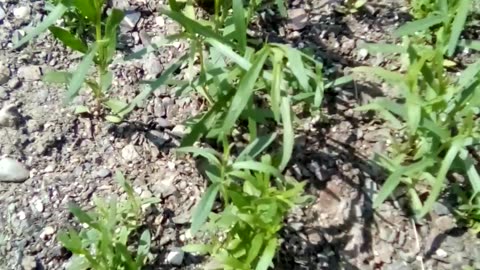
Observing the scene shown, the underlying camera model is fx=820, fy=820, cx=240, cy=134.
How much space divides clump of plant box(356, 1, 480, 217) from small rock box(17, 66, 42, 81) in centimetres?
84

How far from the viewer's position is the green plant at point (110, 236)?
71.2 inches

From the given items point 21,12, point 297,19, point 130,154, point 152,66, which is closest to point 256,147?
point 130,154

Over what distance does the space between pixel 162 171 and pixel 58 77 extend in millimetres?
346

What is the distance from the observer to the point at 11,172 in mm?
2018

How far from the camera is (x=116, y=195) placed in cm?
202

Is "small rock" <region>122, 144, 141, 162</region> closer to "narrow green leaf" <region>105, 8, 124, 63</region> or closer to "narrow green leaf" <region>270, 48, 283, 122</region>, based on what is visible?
"narrow green leaf" <region>105, 8, 124, 63</region>

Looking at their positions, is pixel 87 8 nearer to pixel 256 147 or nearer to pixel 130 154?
pixel 130 154

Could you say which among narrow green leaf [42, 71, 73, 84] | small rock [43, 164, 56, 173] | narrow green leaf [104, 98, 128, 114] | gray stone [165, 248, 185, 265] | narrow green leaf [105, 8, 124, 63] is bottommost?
gray stone [165, 248, 185, 265]

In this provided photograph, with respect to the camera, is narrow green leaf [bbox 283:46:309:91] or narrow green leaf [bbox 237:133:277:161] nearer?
narrow green leaf [bbox 283:46:309:91]

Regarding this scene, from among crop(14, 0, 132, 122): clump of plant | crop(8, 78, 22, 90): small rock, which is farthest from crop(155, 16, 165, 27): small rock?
crop(8, 78, 22, 90): small rock

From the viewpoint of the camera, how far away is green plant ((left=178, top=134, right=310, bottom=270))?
5.79 ft

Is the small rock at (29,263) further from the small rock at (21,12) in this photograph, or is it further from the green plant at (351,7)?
the green plant at (351,7)

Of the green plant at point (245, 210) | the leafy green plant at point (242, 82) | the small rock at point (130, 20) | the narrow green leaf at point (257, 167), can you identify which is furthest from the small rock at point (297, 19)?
the narrow green leaf at point (257, 167)

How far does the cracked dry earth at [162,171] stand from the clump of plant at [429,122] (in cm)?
6
